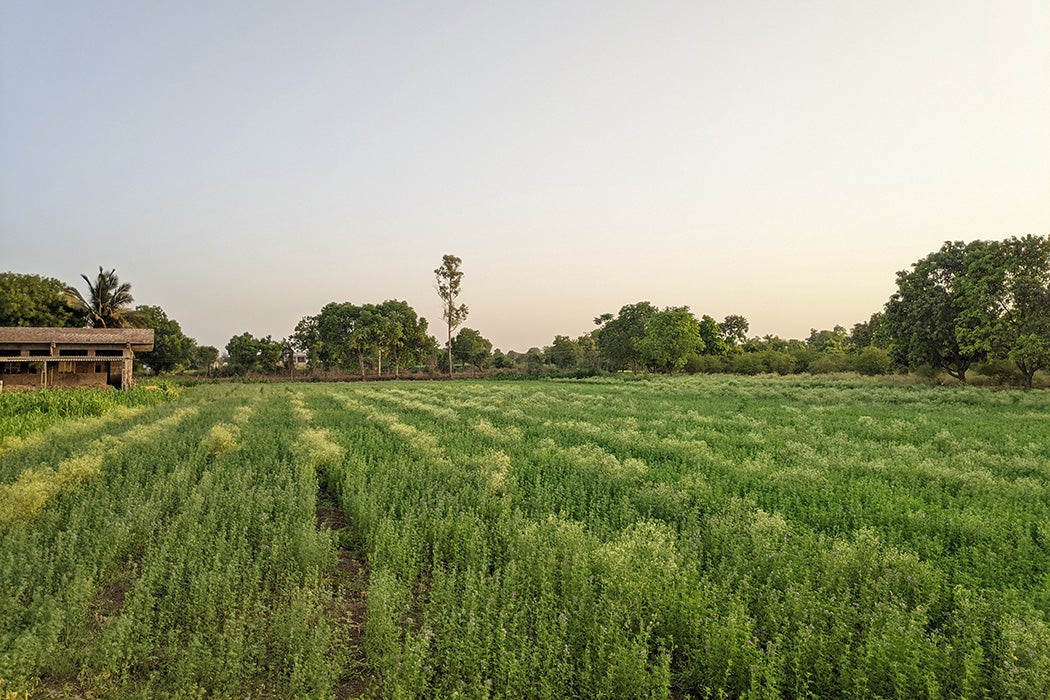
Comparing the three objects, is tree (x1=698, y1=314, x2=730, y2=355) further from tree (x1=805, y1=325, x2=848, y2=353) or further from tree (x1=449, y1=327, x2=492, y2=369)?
tree (x1=449, y1=327, x2=492, y2=369)

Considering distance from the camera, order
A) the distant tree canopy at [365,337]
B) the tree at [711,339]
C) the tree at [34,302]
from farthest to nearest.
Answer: the tree at [711,339] < the distant tree canopy at [365,337] < the tree at [34,302]

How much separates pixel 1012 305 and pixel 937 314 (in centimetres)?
471

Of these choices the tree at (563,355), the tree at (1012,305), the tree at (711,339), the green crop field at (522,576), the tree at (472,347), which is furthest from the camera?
the tree at (563,355)

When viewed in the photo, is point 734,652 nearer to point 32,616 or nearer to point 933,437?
point 32,616

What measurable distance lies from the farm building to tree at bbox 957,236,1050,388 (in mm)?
58512

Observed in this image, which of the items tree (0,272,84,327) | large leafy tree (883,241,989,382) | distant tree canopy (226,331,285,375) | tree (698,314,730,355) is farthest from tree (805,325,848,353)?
tree (0,272,84,327)

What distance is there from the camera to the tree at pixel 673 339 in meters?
68.9

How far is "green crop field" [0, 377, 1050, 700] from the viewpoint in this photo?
362cm

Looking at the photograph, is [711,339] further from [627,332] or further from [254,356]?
[254,356]

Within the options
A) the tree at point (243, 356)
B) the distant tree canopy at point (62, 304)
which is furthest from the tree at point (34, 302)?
the tree at point (243, 356)

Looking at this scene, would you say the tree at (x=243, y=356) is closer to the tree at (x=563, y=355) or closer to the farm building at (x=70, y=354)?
the farm building at (x=70, y=354)

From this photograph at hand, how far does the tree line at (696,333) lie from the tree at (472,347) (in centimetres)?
27

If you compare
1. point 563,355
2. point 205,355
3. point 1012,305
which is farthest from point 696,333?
point 205,355

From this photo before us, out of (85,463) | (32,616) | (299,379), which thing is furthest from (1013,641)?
(299,379)
